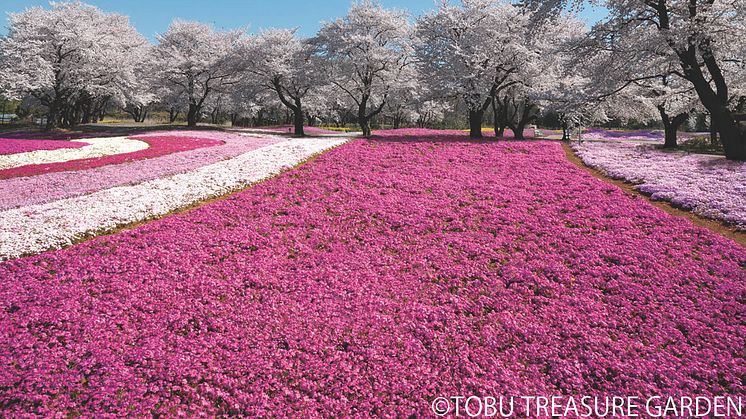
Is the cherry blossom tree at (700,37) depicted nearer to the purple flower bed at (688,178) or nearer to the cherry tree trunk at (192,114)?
the purple flower bed at (688,178)

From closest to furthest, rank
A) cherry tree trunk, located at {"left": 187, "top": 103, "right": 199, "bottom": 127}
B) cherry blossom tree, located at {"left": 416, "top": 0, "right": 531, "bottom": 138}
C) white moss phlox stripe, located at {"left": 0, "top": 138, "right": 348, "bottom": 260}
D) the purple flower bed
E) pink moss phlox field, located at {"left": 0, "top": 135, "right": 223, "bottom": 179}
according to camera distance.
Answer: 1. white moss phlox stripe, located at {"left": 0, "top": 138, "right": 348, "bottom": 260}
2. the purple flower bed
3. pink moss phlox field, located at {"left": 0, "top": 135, "right": 223, "bottom": 179}
4. cherry blossom tree, located at {"left": 416, "top": 0, "right": 531, "bottom": 138}
5. cherry tree trunk, located at {"left": 187, "top": 103, "right": 199, "bottom": 127}

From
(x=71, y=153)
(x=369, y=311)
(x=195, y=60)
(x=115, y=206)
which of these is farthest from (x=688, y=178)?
(x=195, y=60)

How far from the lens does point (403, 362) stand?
730 cm

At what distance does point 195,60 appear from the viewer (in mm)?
49000

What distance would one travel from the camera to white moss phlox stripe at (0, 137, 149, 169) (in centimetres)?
2477

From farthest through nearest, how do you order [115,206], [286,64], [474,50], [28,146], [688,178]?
[286,64]
[474,50]
[28,146]
[688,178]
[115,206]

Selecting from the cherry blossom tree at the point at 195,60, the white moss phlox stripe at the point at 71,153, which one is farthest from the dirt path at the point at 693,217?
the cherry blossom tree at the point at 195,60

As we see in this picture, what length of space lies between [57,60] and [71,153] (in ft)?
82.5

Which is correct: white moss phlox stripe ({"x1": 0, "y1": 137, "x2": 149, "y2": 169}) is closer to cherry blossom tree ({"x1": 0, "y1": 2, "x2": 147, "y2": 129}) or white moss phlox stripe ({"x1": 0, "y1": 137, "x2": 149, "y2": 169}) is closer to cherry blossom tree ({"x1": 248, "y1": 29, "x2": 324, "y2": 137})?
cherry blossom tree ({"x1": 0, "y1": 2, "x2": 147, "y2": 129})

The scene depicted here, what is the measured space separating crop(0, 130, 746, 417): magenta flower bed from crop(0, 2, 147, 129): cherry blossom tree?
42.0 metres

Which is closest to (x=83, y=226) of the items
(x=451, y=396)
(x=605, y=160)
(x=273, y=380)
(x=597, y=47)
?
(x=273, y=380)

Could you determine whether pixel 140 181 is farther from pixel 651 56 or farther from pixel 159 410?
pixel 651 56

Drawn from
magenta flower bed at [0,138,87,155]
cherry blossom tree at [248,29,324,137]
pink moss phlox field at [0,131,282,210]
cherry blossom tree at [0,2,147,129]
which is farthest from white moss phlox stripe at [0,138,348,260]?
cherry blossom tree at [0,2,147,129]

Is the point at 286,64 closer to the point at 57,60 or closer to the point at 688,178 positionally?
the point at 57,60
